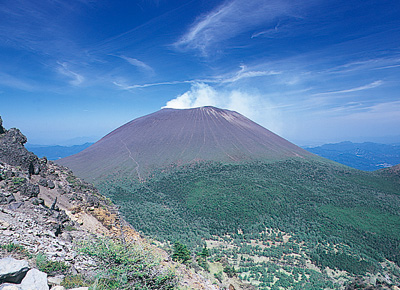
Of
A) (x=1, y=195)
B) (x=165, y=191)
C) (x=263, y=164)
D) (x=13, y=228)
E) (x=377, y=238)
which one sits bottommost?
(x=377, y=238)

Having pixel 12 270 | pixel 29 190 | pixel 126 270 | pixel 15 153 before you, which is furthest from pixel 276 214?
pixel 12 270

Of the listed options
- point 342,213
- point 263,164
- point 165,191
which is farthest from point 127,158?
point 342,213

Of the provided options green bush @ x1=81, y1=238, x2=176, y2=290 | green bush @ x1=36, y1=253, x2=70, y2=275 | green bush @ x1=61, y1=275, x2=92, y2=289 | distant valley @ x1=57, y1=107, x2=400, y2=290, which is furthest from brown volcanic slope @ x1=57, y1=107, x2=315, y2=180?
green bush @ x1=61, y1=275, x2=92, y2=289

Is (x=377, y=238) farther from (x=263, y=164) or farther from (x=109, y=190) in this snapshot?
(x=109, y=190)

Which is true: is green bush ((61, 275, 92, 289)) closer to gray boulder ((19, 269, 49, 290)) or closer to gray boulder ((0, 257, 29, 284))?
gray boulder ((19, 269, 49, 290))

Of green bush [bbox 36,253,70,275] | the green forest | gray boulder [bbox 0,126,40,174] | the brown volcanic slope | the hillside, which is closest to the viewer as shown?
the hillside

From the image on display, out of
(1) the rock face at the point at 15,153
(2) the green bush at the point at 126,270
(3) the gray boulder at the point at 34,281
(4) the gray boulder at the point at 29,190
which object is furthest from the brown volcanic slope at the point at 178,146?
(3) the gray boulder at the point at 34,281

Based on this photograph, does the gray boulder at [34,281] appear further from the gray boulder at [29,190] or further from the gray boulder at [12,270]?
the gray boulder at [29,190]
